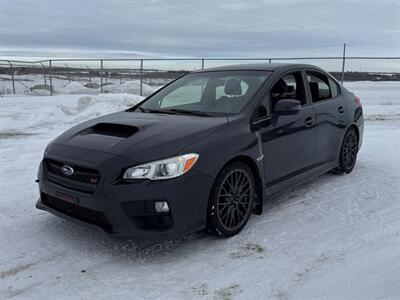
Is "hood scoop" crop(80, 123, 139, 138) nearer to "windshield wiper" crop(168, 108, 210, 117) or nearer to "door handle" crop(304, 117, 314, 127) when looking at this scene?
"windshield wiper" crop(168, 108, 210, 117)

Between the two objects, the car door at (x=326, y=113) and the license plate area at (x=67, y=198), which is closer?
the license plate area at (x=67, y=198)

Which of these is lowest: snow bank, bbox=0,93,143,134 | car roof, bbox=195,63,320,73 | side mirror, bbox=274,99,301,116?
snow bank, bbox=0,93,143,134

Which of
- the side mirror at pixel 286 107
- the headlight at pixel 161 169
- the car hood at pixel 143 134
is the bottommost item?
the headlight at pixel 161 169

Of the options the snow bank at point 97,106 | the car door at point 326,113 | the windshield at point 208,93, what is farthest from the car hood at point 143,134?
the snow bank at point 97,106

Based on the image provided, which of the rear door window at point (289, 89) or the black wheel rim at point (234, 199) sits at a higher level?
the rear door window at point (289, 89)

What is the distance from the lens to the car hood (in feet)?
11.3

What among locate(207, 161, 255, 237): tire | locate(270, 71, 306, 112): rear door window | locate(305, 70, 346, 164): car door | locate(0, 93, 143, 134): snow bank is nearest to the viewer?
locate(207, 161, 255, 237): tire

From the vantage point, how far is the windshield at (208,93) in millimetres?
4410

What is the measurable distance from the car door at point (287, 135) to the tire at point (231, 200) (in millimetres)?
350

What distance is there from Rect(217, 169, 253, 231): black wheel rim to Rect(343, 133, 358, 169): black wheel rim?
7.96 ft

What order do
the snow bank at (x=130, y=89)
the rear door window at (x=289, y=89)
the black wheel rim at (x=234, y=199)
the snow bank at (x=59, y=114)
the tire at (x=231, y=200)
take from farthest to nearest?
the snow bank at (x=130, y=89), the snow bank at (x=59, y=114), the rear door window at (x=289, y=89), the black wheel rim at (x=234, y=199), the tire at (x=231, y=200)

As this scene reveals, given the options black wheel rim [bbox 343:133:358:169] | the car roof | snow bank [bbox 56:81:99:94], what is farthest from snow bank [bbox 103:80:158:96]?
the car roof

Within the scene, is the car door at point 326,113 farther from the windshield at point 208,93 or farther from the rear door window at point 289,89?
the windshield at point 208,93

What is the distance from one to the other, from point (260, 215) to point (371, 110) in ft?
38.4
